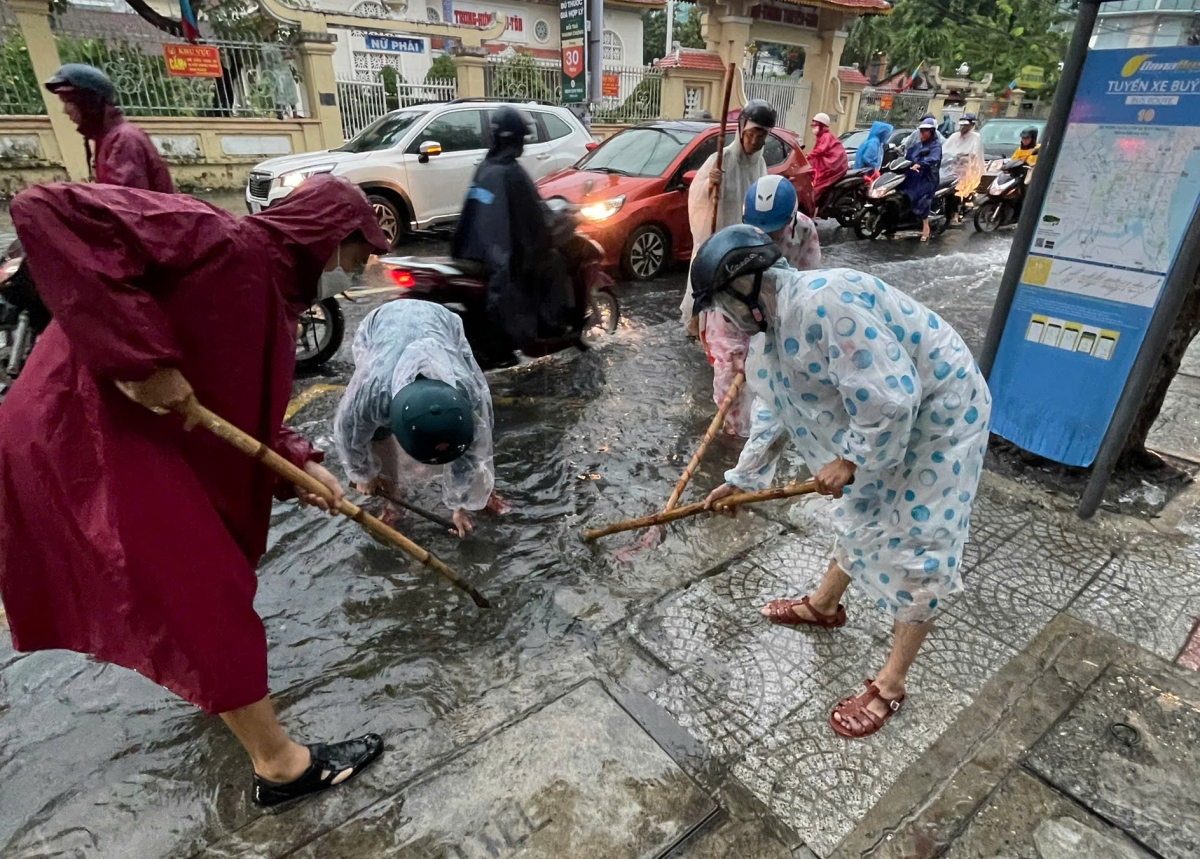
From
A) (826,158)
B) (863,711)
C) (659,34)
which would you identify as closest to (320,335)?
(863,711)

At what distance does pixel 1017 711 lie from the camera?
2.38 m

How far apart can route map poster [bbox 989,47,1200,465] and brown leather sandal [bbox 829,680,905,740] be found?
2.01 meters

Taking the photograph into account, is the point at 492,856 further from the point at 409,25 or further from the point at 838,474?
the point at 409,25

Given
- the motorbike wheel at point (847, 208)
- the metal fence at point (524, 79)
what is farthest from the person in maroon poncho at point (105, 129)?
the metal fence at point (524, 79)

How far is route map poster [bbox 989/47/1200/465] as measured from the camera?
299 cm

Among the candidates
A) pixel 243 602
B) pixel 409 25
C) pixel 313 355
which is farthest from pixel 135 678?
pixel 409 25

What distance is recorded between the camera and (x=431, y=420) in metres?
2.37

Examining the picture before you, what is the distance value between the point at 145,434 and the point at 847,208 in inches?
422

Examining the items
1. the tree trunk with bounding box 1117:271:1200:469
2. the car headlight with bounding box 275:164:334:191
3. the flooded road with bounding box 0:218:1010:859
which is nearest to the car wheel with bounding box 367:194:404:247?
the car headlight with bounding box 275:164:334:191

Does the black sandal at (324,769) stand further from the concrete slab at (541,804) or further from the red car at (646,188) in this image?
the red car at (646,188)

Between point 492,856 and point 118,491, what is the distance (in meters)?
1.32

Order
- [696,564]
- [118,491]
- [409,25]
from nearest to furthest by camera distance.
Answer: [118,491] < [696,564] < [409,25]

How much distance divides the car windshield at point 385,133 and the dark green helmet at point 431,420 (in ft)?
22.6

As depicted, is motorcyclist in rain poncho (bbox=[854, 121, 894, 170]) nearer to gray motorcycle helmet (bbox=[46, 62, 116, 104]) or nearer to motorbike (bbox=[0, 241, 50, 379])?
gray motorcycle helmet (bbox=[46, 62, 116, 104])
